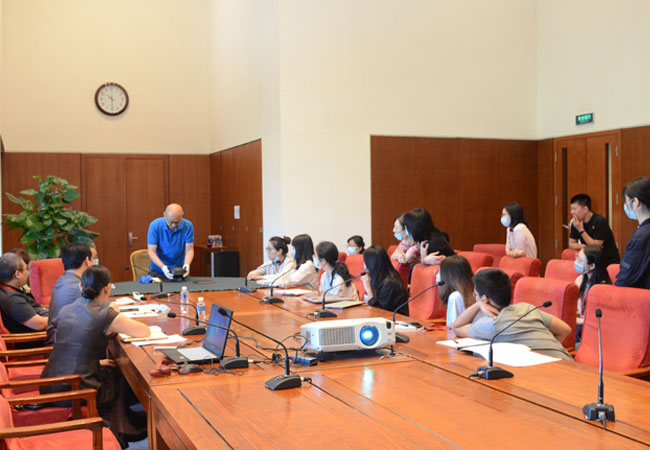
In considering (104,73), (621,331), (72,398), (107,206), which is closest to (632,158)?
(621,331)

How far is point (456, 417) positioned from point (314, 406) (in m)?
0.49

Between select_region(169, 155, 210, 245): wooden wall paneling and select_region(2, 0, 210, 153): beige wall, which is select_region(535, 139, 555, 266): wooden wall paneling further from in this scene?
select_region(2, 0, 210, 153): beige wall

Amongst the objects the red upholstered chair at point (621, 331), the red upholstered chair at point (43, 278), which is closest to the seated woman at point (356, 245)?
the red upholstered chair at point (43, 278)

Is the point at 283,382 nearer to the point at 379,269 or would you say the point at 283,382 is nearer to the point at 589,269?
the point at 379,269

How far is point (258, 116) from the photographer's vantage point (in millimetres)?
9578

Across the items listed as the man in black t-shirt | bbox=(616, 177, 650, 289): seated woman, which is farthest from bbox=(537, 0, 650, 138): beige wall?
bbox=(616, 177, 650, 289): seated woman

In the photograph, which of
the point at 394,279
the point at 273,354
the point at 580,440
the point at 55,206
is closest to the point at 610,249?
the point at 394,279

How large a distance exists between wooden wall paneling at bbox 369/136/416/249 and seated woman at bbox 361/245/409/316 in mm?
4285

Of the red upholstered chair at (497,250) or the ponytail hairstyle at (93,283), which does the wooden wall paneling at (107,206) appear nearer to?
the red upholstered chair at (497,250)

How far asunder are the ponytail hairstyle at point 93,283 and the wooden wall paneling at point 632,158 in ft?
22.7

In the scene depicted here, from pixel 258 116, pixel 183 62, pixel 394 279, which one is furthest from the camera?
pixel 183 62

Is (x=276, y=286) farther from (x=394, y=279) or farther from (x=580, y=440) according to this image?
(x=580, y=440)

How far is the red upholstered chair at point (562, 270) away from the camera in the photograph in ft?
16.6

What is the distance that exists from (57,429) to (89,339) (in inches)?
42.4
